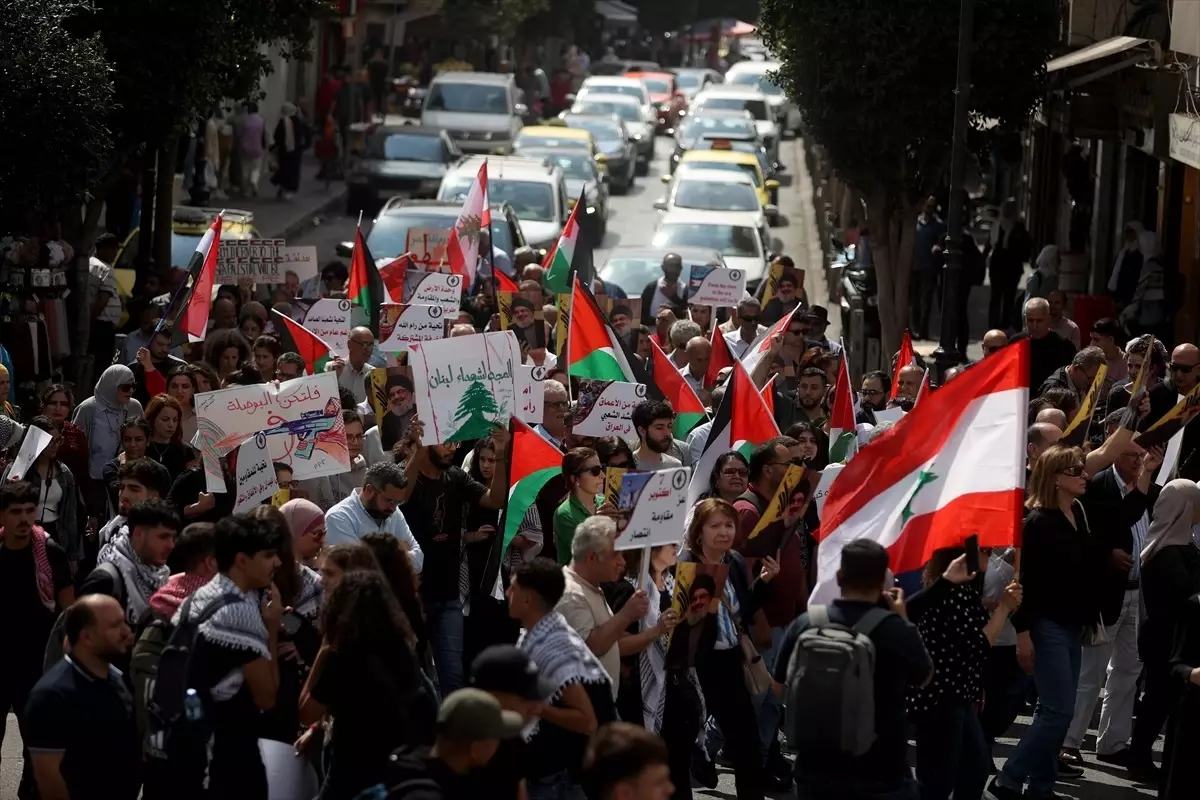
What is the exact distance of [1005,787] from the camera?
905 cm

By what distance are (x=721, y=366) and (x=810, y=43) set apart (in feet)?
21.6

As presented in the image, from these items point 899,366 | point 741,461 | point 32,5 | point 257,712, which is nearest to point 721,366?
point 899,366

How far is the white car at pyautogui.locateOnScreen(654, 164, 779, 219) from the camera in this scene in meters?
29.4

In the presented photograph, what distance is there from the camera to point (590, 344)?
1284 centimetres

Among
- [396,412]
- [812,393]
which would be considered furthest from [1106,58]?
[396,412]

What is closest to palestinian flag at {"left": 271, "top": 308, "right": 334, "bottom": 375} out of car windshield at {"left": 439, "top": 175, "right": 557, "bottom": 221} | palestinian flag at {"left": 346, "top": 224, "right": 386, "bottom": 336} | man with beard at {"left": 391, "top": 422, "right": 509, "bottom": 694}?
palestinian flag at {"left": 346, "top": 224, "right": 386, "bottom": 336}

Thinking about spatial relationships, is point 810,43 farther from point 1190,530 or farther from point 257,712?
point 257,712

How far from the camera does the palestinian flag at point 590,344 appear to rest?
1279 cm

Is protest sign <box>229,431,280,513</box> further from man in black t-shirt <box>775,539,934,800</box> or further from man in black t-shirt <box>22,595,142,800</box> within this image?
man in black t-shirt <box>775,539,934,800</box>

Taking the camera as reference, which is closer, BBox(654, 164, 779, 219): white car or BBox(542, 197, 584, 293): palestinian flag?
BBox(542, 197, 584, 293): palestinian flag

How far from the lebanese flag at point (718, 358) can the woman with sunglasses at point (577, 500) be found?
14.1ft

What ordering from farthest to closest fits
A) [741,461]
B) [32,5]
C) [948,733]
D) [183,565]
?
[32,5] → [741,461] → [948,733] → [183,565]

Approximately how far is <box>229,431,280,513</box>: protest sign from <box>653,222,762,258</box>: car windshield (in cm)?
1558

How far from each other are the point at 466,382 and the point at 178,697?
4.34 metres
